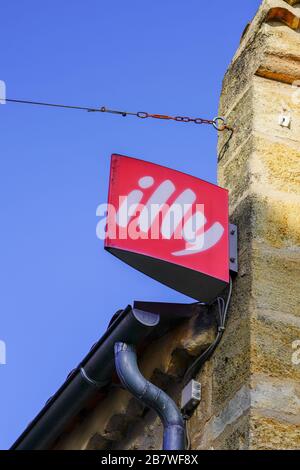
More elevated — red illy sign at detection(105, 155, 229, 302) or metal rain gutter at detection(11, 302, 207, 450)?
red illy sign at detection(105, 155, 229, 302)

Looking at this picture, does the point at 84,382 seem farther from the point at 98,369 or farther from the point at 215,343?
the point at 215,343

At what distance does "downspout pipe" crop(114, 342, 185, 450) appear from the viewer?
593cm

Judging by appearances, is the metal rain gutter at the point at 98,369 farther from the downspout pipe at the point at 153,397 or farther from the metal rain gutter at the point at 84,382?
the downspout pipe at the point at 153,397

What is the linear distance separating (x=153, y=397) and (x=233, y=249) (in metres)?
0.84

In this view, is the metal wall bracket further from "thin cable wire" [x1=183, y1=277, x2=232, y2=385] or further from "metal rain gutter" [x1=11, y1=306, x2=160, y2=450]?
"metal rain gutter" [x1=11, y1=306, x2=160, y2=450]

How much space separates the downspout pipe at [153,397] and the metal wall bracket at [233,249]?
662mm

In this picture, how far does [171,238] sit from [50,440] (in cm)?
172

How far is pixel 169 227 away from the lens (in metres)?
6.18

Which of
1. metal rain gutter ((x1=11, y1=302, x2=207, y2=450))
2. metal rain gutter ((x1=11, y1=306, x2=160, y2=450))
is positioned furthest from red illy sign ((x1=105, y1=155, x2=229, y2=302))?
metal rain gutter ((x1=11, y1=306, x2=160, y2=450))

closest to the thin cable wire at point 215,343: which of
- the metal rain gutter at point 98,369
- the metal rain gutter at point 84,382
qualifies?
the metal rain gutter at point 98,369

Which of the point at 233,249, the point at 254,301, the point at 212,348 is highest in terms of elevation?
the point at 233,249

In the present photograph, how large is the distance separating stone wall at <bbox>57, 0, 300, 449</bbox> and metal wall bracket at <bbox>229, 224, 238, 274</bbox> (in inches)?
1.3

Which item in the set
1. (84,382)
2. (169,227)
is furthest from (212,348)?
(84,382)

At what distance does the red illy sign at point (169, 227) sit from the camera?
6027 mm
